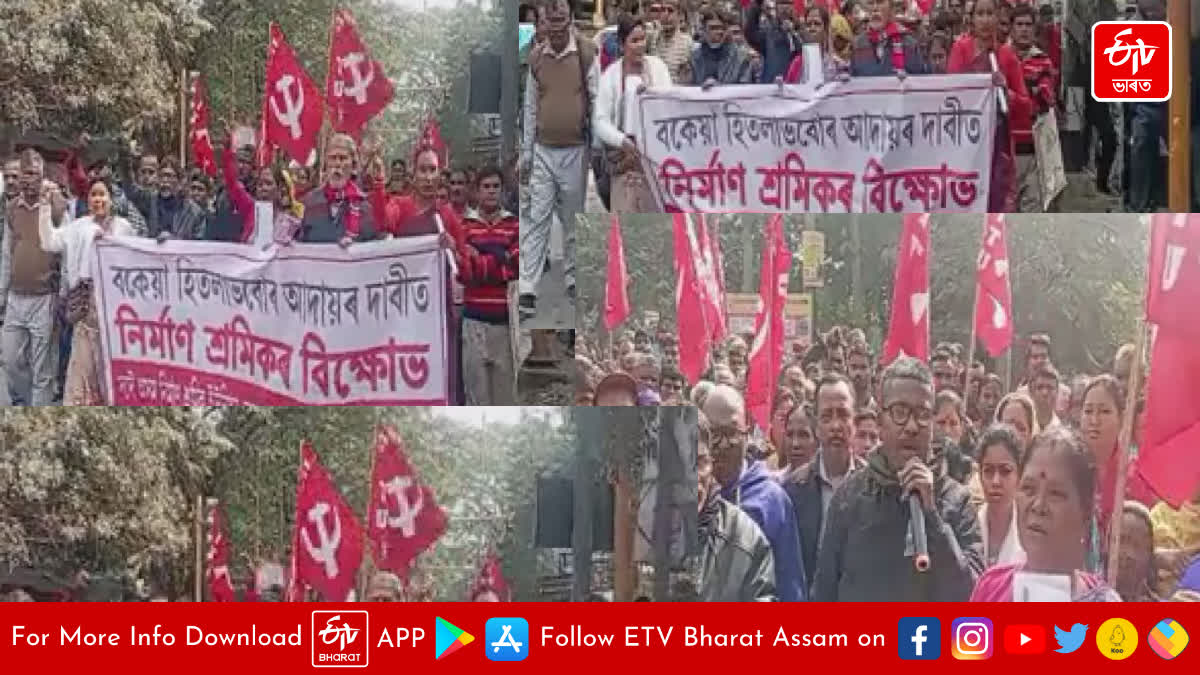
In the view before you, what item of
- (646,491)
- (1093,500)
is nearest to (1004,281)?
(1093,500)

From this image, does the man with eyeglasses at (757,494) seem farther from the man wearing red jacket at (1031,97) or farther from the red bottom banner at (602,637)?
the man wearing red jacket at (1031,97)

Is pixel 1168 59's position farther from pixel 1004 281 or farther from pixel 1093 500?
pixel 1093 500

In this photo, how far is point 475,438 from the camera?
23.8 feet

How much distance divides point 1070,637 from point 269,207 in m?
3.14

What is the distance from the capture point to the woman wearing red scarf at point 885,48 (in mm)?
7605

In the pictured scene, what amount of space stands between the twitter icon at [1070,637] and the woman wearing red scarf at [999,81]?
4.77ft

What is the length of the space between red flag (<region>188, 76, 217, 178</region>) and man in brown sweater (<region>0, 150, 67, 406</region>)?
537 millimetres

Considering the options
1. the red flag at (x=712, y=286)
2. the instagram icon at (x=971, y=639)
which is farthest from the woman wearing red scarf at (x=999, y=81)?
the instagram icon at (x=971, y=639)

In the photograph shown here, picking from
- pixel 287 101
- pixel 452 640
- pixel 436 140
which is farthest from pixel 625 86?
pixel 452 640

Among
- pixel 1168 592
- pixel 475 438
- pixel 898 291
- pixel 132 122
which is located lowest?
pixel 1168 592

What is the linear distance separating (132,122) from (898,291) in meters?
2.78

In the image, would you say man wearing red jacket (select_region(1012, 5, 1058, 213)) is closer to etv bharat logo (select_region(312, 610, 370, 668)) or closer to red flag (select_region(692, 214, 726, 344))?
red flag (select_region(692, 214, 726, 344))

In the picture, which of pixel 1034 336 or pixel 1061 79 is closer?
pixel 1034 336

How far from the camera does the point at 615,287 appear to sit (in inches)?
284
